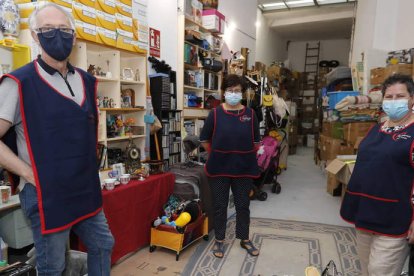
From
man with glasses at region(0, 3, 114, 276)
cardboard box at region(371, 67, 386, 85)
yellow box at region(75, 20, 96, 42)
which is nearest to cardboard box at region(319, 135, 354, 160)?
cardboard box at region(371, 67, 386, 85)

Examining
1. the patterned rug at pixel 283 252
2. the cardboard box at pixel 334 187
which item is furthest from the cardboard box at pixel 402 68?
the patterned rug at pixel 283 252

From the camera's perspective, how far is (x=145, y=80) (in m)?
3.25

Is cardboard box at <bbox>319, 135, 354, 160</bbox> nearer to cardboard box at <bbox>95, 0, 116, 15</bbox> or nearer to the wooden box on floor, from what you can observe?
the wooden box on floor

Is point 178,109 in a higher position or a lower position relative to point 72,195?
higher

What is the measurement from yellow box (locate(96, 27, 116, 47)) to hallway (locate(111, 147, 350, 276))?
1.85m

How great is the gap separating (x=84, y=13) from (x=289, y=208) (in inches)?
125

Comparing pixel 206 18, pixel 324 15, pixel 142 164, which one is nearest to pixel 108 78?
pixel 142 164

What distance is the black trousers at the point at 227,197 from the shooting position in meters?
2.59

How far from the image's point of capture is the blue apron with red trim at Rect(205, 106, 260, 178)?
249 centimetres

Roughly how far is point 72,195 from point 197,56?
3392 millimetres

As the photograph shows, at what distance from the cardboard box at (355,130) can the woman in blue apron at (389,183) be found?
112 inches

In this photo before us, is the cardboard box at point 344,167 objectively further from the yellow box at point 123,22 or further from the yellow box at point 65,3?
the yellow box at point 65,3

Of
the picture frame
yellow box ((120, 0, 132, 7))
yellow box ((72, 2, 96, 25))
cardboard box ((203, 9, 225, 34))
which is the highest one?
cardboard box ((203, 9, 225, 34))

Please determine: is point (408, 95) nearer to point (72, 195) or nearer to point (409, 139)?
point (409, 139)
